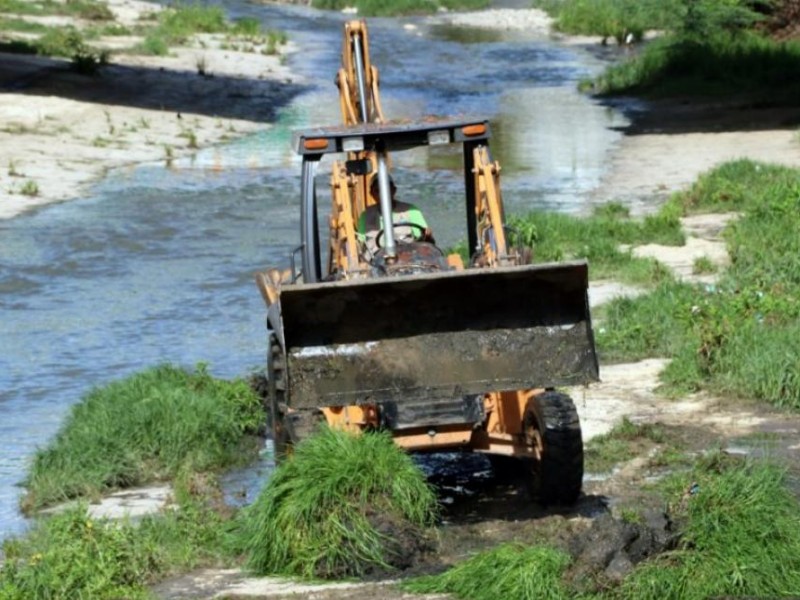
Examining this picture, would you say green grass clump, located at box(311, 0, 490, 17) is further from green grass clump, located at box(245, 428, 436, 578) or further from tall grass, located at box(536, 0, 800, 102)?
green grass clump, located at box(245, 428, 436, 578)

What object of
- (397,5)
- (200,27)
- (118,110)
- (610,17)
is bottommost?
(118,110)

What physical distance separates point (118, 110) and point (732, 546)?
24.0 m

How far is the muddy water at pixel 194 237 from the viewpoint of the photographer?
15117 millimetres

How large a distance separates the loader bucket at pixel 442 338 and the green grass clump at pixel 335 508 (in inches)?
15.5

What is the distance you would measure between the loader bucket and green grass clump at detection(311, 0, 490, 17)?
4775cm

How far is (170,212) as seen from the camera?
23.3 m

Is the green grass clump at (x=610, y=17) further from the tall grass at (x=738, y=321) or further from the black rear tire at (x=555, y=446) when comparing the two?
the black rear tire at (x=555, y=446)

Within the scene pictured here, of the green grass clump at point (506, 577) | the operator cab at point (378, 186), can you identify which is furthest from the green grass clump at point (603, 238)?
the green grass clump at point (506, 577)

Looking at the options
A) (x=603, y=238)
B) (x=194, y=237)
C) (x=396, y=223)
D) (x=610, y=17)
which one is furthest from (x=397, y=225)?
(x=610, y=17)

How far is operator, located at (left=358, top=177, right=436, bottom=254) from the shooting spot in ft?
37.2

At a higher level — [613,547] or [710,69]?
[710,69]

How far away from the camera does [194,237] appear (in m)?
21.6

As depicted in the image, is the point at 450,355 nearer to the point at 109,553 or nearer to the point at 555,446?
the point at 555,446

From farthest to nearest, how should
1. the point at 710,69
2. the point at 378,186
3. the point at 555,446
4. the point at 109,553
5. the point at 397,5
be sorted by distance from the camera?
1. the point at 397,5
2. the point at 710,69
3. the point at 378,186
4. the point at 555,446
5. the point at 109,553
